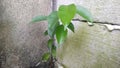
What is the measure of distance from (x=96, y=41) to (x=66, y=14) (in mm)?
374

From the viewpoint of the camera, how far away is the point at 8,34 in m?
1.32

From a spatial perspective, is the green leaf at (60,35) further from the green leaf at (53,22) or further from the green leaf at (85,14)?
the green leaf at (85,14)

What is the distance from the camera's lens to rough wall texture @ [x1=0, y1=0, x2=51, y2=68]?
50.5 inches

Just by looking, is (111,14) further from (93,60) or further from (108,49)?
(93,60)

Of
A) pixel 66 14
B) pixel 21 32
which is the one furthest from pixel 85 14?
pixel 21 32

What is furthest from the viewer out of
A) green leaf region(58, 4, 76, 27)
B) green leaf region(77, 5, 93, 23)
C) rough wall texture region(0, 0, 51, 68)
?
rough wall texture region(0, 0, 51, 68)

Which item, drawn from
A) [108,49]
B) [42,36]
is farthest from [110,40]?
[42,36]

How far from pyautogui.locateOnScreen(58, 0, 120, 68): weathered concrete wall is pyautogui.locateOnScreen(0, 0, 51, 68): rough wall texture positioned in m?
0.25

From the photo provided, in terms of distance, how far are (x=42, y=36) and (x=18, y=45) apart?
218 mm

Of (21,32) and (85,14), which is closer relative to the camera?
(85,14)

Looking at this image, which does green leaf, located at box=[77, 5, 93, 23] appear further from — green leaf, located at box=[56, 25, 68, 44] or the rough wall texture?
the rough wall texture

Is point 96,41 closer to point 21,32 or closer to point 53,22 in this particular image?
point 53,22

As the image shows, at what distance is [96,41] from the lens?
1084mm

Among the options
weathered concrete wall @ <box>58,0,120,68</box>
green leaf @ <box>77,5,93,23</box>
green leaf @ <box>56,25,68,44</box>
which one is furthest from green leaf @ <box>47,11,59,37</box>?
weathered concrete wall @ <box>58,0,120,68</box>
